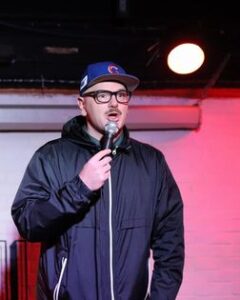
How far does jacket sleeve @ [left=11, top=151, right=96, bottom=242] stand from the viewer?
1.57 m

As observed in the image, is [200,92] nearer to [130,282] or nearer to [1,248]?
[1,248]

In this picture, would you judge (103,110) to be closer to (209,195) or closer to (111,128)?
(111,128)

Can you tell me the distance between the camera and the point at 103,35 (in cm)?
262

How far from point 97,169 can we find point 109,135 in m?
0.12

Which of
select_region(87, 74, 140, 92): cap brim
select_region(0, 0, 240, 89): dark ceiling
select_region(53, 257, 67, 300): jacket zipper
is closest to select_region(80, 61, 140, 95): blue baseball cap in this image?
select_region(87, 74, 140, 92): cap brim

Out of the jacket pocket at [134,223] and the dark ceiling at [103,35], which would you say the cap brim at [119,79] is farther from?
the dark ceiling at [103,35]

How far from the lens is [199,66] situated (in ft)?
9.02

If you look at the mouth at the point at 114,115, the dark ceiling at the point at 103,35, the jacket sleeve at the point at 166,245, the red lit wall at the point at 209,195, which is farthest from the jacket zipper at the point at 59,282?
the red lit wall at the point at 209,195

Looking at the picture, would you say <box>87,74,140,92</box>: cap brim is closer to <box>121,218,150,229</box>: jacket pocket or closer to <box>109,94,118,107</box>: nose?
<box>109,94,118,107</box>: nose

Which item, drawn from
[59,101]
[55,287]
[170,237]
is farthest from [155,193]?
[59,101]

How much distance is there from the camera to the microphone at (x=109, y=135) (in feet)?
5.17

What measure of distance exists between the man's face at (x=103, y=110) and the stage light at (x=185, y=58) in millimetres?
968

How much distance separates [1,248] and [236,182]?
1.41 meters

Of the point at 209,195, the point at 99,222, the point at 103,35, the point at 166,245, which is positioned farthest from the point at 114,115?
the point at 209,195
